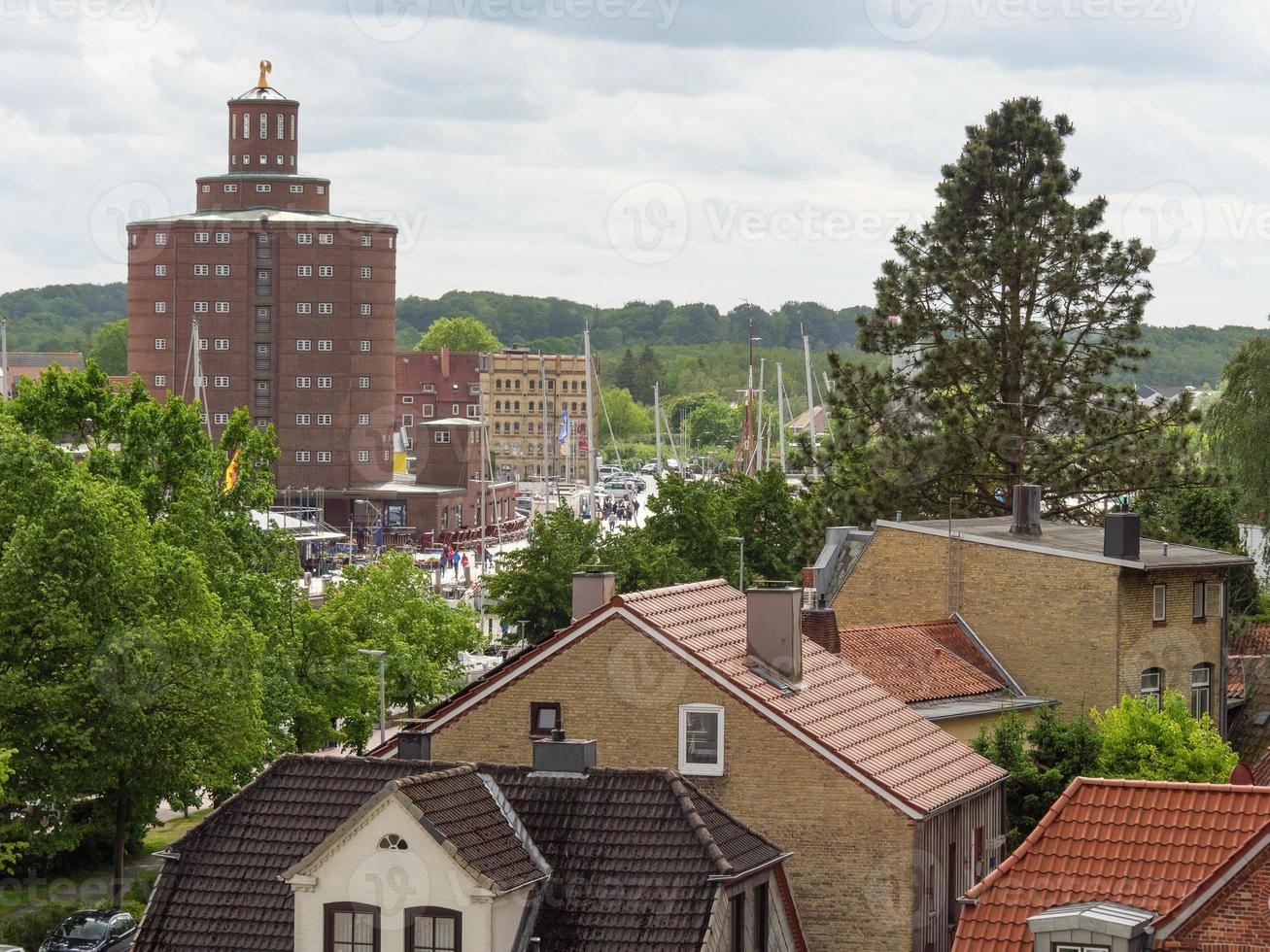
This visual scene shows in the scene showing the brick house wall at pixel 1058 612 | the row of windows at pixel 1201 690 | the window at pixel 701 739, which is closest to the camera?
the window at pixel 701 739

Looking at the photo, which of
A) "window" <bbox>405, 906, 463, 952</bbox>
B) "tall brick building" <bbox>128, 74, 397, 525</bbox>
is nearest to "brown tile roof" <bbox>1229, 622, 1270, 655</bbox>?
"window" <bbox>405, 906, 463, 952</bbox>

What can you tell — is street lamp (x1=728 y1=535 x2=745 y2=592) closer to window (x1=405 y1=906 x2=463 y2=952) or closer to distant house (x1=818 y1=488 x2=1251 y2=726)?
distant house (x1=818 y1=488 x2=1251 y2=726)

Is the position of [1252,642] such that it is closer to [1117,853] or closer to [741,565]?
[741,565]

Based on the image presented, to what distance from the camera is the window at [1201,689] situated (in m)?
45.0

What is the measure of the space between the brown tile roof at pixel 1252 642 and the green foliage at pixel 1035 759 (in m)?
20.5

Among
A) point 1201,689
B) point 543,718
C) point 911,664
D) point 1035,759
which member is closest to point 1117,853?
point 543,718

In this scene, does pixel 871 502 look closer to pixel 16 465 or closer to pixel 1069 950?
pixel 16 465

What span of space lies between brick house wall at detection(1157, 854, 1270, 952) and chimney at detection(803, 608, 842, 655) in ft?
54.6

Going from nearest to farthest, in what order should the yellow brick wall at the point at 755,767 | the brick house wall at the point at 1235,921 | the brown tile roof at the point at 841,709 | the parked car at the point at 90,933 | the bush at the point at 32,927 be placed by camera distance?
the brick house wall at the point at 1235,921
the yellow brick wall at the point at 755,767
the brown tile roof at the point at 841,709
the parked car at the point at 90,933
the bush at the point at 32,927

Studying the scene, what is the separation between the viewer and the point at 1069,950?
2078 cm

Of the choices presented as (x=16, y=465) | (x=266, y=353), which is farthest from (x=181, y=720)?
(x=266, y=353)

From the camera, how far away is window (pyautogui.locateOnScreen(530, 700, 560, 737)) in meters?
30.2

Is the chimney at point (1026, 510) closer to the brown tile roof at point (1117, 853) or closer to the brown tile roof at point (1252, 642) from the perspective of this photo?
the brown tile roof at point (1252, 642)

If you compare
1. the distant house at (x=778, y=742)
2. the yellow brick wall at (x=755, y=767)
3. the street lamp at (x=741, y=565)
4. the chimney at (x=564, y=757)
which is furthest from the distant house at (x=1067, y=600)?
the street lamp at (x=741, y=565)
